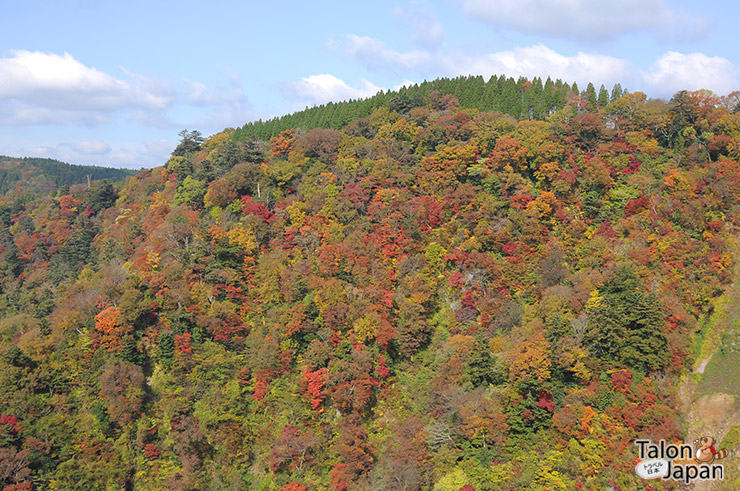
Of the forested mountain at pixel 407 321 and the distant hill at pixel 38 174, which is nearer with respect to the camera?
the forested mountain at pixel 407 321

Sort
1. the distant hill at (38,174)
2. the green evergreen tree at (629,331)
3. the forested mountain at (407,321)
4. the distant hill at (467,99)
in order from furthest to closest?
the distant hill at (38,174) → the distant hill at (467,99) → the forested mountain at (407,321) → the green evergreen tree at (629,331)

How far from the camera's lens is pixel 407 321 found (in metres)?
45.2

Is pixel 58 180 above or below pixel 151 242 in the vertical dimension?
above

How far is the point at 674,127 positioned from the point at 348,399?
171 feet

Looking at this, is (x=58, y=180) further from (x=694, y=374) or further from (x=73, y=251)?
(x=694, y=374)

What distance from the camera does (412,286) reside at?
48.2m

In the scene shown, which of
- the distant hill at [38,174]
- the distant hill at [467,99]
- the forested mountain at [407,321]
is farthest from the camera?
the distant hill at [38,174]

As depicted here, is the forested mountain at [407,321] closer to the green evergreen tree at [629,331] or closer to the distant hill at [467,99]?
the green evergreen tree at [629,331]

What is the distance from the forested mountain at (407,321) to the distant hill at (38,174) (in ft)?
394

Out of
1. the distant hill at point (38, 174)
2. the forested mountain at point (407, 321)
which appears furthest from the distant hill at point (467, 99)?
the distant hill at point (38, 174)

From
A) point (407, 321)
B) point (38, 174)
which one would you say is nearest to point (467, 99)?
point (407, 321)

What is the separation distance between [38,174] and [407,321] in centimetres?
18388

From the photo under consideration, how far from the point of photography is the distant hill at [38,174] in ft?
541

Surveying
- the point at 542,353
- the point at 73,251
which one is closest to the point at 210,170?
the point at 73,251
